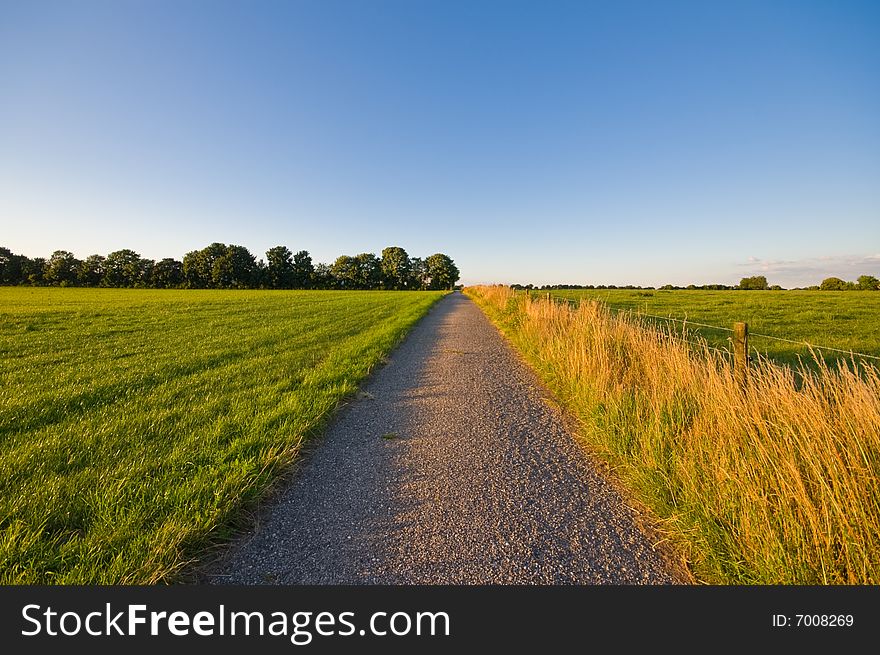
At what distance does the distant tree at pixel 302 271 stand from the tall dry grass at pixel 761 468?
9953 centimetres

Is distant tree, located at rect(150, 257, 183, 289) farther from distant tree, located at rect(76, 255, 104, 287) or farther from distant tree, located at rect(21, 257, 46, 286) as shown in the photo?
distant tree, located at rect(21, 257, 46, 286)

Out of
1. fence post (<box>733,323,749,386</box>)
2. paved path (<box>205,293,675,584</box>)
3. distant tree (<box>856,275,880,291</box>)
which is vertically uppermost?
distant tree (<box>856,275,880,291</box>)

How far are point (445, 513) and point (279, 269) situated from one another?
10068cm

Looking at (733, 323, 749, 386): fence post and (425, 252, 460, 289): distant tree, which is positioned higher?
(425, 252, 460, 289): distant tree

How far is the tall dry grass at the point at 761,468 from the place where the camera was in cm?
204

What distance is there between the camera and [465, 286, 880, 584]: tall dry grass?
6.68ft

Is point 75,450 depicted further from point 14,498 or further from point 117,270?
point 117,270

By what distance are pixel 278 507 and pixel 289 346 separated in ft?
25.0

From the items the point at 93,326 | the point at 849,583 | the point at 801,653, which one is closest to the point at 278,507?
the point at 801,653

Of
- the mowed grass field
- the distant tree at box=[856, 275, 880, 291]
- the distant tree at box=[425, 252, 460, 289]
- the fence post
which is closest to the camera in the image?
the mowed grass field

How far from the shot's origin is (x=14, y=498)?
2.70m

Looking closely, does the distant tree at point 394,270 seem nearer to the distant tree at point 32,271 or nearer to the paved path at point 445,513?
the distant tree at point 32,271

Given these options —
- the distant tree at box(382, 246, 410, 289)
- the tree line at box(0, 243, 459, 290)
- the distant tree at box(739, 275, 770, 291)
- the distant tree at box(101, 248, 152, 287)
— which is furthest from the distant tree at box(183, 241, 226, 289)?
the distant tree at box(739, 275, 770, 291)

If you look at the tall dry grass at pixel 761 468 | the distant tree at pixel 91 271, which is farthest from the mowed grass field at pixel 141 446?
the distant tree at pixel 91 271
